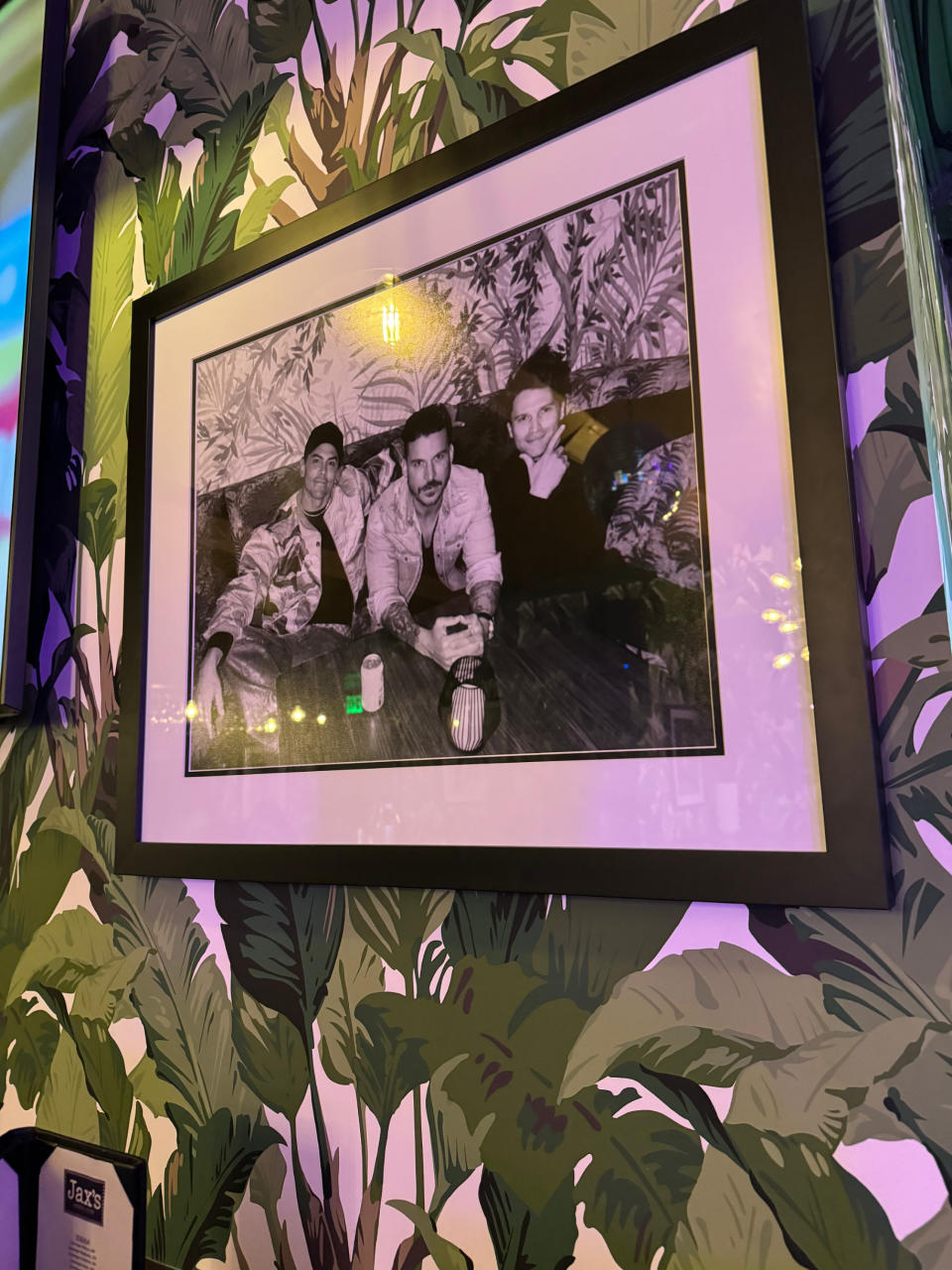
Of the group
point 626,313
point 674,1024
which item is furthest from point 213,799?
point 626,313

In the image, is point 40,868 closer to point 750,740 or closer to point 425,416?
point 425,416

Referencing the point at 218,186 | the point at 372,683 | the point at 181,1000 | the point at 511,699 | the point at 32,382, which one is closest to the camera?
the point at 511,699

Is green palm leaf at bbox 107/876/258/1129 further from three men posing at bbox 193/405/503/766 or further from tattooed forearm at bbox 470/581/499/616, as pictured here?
tattooed forearm at bbox 470/581/499/616

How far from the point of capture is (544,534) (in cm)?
82

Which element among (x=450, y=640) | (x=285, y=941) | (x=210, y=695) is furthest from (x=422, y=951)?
(x=210, y=695)

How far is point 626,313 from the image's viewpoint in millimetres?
796

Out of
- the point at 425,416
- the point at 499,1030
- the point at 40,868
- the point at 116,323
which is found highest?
the point at 116,323

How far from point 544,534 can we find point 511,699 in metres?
0.15

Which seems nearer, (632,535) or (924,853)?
(924,853)

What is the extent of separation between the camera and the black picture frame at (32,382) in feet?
4.21

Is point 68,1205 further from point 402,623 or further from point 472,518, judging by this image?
point 472,518

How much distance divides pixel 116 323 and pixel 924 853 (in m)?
1.24

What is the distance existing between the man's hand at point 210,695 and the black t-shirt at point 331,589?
166mm

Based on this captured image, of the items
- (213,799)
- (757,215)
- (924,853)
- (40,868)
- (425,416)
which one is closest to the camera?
(924,853)
